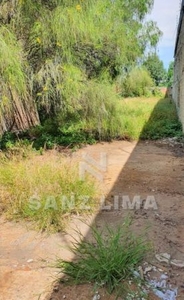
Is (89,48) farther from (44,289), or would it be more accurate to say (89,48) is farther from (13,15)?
(44,289)

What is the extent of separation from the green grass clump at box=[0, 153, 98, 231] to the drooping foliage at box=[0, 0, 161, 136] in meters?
1.63

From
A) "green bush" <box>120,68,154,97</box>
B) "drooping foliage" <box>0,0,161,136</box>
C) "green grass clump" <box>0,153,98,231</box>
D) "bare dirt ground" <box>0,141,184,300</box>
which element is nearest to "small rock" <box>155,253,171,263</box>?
"bare dirt ground" <box>0,141,184,300</box>

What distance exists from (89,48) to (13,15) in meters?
1.96

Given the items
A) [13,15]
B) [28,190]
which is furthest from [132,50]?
[28,190]

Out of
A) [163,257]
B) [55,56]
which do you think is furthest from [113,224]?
[55,56]

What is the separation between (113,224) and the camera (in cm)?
319

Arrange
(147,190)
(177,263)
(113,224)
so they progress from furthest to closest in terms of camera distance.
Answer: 1. (147,190)
2. (113,224)
3. (177,263)

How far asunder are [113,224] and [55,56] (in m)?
4.02

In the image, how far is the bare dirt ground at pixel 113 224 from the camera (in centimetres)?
222

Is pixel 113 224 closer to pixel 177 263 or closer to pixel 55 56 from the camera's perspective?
pixel 177 263

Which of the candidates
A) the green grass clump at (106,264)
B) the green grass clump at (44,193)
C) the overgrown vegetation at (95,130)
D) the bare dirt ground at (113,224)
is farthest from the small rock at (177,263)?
the overgrown vegetation at (95,130)

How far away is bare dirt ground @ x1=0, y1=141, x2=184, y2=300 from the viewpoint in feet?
7.29

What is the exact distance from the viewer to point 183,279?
7.45 ft

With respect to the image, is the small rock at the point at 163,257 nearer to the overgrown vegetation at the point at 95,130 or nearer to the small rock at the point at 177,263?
the small rock at the point at 177,263
